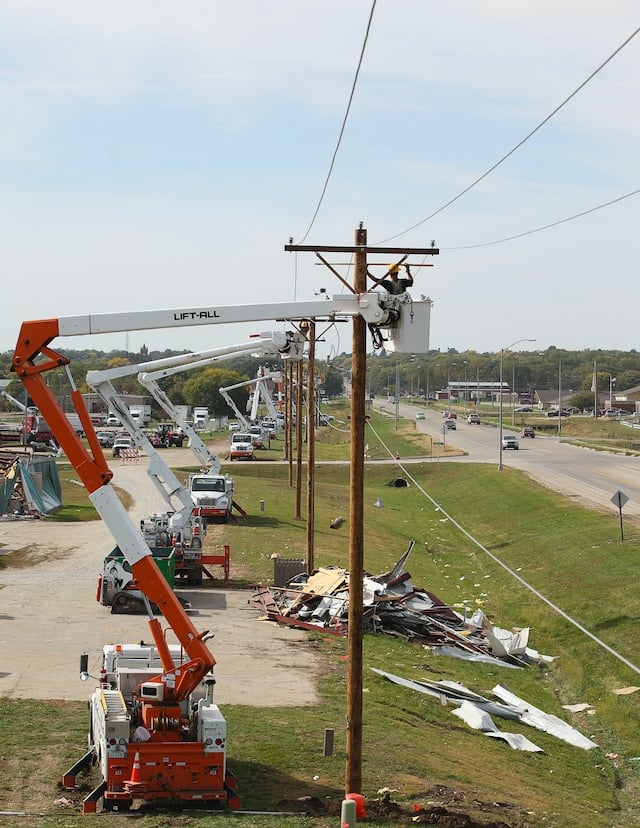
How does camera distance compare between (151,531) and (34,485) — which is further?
(34,485)

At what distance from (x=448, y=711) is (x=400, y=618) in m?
6.45

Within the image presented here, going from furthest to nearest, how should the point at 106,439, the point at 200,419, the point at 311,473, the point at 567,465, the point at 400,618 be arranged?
1. the point at 200,419
2. the point at 106,439
3. the point at 567,465
4. the point at 311,473
5. the point at 400,618

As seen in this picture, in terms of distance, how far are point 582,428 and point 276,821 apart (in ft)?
371

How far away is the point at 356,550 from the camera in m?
15.4

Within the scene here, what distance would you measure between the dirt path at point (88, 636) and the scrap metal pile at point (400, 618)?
94 centimetres

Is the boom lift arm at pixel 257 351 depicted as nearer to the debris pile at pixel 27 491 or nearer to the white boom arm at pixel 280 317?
the debris pile at pixel 27 491

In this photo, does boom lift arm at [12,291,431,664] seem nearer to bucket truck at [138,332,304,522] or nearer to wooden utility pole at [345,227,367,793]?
wooden utility pole at [345,227,367,793]

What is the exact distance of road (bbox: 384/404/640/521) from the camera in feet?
190

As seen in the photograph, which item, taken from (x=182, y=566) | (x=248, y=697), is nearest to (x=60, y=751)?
(x=248, y=697)

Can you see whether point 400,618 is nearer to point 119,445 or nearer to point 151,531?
point 151,531

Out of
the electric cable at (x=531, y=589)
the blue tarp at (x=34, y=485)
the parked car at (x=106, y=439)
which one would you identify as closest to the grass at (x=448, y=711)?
the electric cable at (x=531, y=589)

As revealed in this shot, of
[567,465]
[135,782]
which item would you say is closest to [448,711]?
[135,782]

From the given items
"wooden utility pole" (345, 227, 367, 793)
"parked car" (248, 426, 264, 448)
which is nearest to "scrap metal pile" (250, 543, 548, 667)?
"wooden utility pole" (345, 227, 367, 793)

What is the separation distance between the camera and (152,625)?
1508 cm
